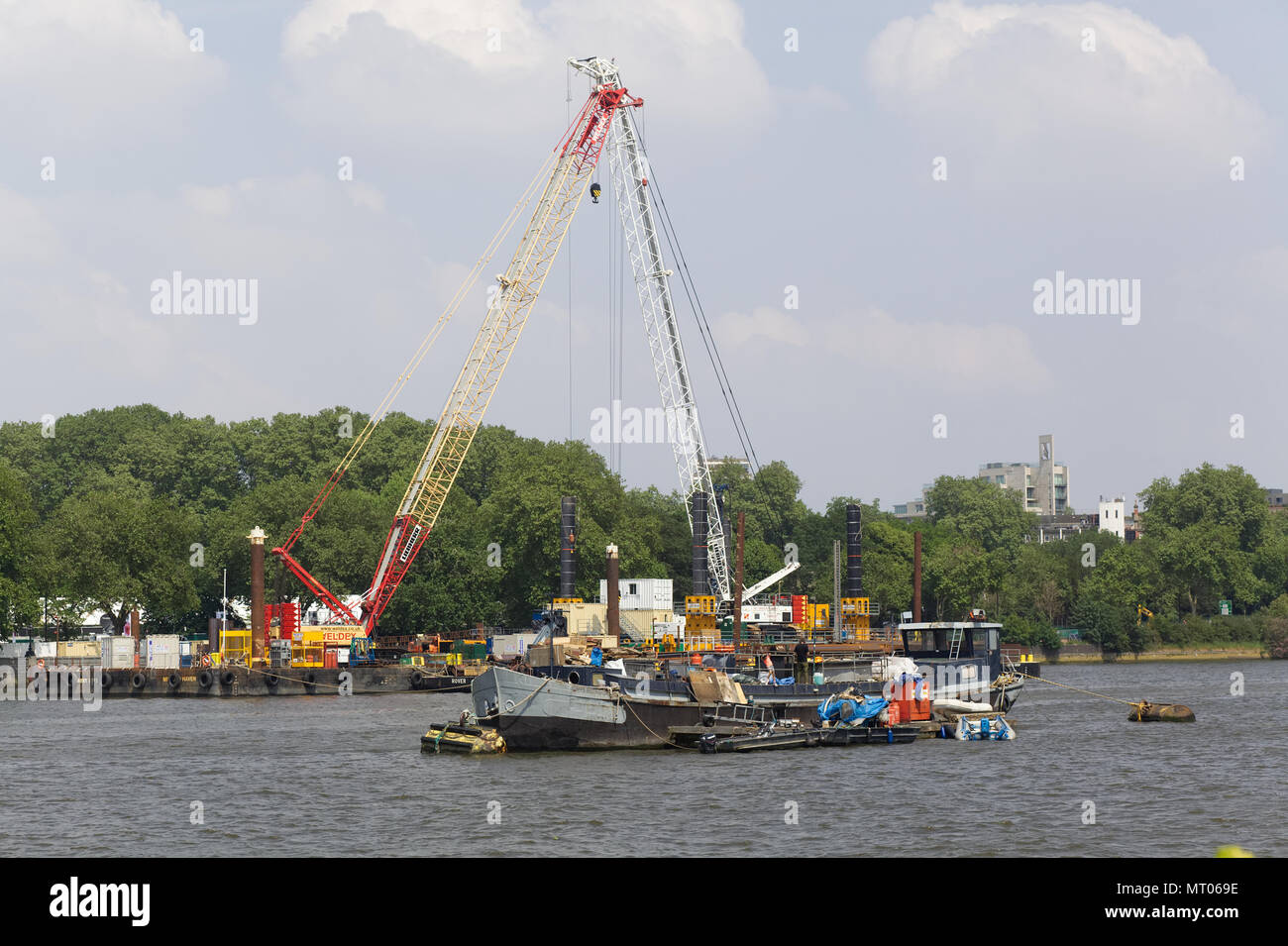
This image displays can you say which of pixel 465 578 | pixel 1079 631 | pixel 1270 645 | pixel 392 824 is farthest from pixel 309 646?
pixel 1270 645

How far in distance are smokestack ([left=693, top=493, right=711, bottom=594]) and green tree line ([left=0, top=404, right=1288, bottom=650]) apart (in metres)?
30.4

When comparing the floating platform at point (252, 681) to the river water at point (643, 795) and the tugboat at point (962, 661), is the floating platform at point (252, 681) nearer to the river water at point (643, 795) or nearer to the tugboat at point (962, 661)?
the river water at point (643, 795)

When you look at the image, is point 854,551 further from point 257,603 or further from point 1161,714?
point 257,603

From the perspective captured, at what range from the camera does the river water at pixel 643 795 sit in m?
28.9

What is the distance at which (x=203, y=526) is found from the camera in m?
135

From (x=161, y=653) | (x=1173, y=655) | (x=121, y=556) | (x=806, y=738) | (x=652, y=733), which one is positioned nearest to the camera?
(x=652, y=733)

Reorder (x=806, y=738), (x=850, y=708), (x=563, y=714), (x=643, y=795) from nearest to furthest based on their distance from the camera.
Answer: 1. (x=643, y=795)
2. (x=563, y=714)
3. (x=806, y=738)
4. (x=850, y=708)

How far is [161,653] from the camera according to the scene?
94.8 m

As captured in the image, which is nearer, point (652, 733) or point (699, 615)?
point (652, 733)

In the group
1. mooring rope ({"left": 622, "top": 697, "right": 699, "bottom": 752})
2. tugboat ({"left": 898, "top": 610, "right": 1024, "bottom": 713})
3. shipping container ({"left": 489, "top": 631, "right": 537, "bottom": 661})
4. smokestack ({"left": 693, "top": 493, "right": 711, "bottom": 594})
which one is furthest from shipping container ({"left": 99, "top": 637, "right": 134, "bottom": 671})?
mooring rope ({"left": 622, "top": 697, "right": 699, "bottom": 752})

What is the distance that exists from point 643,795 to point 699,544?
5469 cm

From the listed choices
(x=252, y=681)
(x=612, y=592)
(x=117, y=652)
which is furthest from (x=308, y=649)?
(x=612, y=592)

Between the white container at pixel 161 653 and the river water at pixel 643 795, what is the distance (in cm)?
3687
